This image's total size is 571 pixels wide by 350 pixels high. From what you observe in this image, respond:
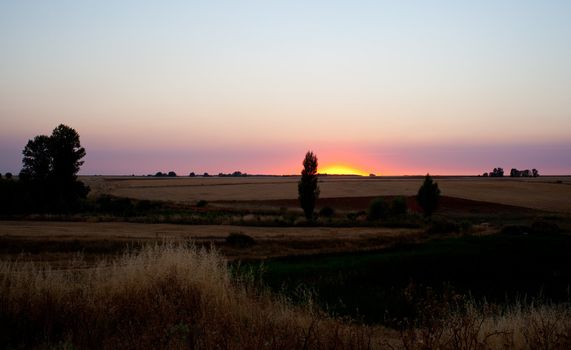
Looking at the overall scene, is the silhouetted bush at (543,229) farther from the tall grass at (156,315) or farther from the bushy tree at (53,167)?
the bushy tree at (53,167)

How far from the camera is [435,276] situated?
22.5 meters

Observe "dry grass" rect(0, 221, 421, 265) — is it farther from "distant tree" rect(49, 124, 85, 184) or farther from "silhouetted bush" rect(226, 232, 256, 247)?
"distant tree" rect(49, 124, 85, 184)

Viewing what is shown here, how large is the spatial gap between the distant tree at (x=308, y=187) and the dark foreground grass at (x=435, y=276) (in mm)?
30123

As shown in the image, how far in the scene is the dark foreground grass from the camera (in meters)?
17.5

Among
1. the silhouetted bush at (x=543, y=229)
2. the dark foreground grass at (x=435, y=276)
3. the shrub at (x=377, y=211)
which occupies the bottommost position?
the dark foreground grass at (x=435, y=276)

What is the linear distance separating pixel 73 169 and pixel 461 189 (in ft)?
263

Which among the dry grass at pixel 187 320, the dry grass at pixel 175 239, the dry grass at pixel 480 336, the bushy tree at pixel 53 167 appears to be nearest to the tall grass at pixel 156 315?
the dry grass at pixel 187 320

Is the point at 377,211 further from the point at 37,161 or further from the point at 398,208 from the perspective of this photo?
the point at 37,161

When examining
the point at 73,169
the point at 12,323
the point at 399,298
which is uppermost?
the point at 73,169

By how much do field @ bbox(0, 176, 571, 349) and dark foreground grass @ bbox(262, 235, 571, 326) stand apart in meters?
0.09

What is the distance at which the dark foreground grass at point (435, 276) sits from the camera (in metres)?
17.5

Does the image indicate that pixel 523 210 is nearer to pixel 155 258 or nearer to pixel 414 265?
pixel 414 265

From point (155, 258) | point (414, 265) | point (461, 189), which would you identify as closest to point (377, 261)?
point (414, 265)

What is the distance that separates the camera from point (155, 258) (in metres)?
11.1
